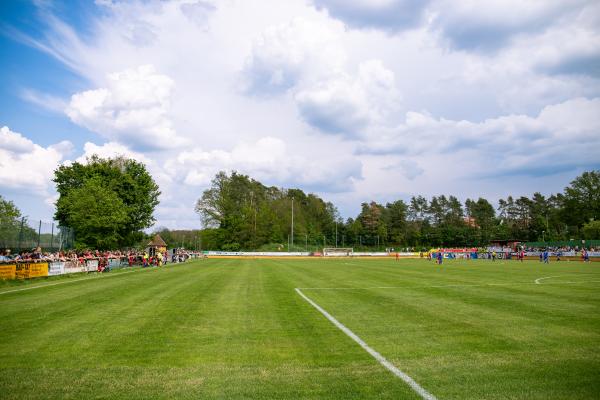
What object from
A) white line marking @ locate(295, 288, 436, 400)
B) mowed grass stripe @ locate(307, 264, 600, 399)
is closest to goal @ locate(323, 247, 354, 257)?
mowed grass stripe @ locate(307, 264, 600, 399)

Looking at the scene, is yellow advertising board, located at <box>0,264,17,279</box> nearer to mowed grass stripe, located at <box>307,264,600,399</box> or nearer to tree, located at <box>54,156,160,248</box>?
mowed grass stripe, located at <box>307,264,600,399</box>

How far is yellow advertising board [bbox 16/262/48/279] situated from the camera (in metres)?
22.6

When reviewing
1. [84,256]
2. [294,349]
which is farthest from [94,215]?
[294,349]

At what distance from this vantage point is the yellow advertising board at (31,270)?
890 inches

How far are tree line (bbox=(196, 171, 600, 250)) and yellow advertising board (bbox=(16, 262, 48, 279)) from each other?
75.0 meters

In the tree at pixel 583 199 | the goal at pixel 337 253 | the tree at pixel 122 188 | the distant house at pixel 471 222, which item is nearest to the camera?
the tree at pixel 122 188

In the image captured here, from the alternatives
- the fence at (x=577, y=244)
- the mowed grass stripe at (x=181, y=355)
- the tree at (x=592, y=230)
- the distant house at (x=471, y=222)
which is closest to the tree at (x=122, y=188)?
the mowed grass stripe at (x=181, y=355)

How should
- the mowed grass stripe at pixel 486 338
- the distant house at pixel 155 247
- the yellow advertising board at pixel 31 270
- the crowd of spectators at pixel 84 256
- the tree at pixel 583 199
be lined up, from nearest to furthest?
the mowed grass stripe at pixel 486 338 → the yellow advertising board at pixel 31 270 → the crowd of spectators at pixel 84 256 → the distant house at pixel 155 247 → the tree at pixel 583 199

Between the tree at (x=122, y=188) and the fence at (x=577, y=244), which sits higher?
the tree at (x=122, y=188)

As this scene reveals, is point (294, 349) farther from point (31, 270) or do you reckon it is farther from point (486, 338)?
point (31, 270)

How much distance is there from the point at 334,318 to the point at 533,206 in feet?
521

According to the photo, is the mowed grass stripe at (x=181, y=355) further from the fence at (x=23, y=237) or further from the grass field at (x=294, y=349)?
the fence at (x=23, y=237)

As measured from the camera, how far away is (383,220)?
468 feet

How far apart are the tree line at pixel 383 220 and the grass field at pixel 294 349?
87.2 metres
